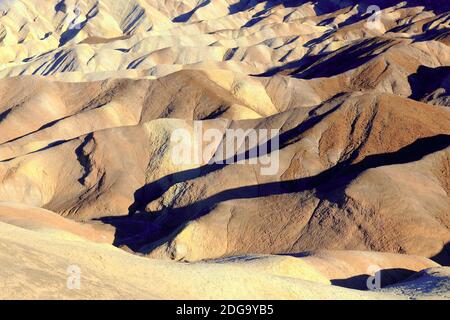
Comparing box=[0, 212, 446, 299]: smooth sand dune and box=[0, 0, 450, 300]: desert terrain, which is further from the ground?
box=[0, 212, 446, 299]: smooth sand dune

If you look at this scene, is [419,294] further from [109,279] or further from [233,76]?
[233,76]

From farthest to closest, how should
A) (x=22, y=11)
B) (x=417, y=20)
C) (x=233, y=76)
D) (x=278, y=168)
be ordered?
(x=22, y=11) → (x=417, y=20) → (x=233, y=76) → (x=278, y=168)

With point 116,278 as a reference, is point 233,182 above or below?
below

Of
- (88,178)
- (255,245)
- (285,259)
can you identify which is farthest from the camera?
(88,178)

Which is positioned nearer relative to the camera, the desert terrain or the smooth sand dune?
the smooth sand dune

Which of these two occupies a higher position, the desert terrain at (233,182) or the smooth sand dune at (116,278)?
the smooth sand dune at (116,278)

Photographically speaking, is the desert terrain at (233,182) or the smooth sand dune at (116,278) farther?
the desert terrain at (233,182)

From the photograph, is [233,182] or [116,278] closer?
[116,278]
